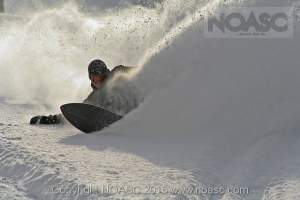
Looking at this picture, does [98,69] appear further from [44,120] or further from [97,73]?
[44,120]

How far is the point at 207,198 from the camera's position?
317cm

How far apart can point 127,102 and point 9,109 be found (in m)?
2.01

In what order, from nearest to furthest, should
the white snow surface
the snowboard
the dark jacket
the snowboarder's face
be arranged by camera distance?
the white snow surface, the snowboard, the dark jacket, the snowboarder's face

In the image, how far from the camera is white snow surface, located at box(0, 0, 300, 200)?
3398mm

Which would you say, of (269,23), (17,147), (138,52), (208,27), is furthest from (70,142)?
(138,52)

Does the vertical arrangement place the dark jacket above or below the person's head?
below

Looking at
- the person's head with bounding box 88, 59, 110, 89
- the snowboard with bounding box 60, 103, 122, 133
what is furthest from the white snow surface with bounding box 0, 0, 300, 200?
the person's head with bounding box 88, 59, 110, 89

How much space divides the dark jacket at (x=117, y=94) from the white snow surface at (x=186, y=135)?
0.17 metres

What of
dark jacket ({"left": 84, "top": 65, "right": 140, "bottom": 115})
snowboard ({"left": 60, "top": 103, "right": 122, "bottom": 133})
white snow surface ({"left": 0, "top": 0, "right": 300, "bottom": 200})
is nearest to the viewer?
white snow surface ({"left": 0, "top": 0, "right": 300, "bottom": 200})

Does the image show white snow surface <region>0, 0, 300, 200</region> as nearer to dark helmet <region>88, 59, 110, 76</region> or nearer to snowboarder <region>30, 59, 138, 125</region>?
snowboarder <region>30, 59, 138, 125</region>

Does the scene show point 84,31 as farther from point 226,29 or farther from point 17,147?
point 17,147

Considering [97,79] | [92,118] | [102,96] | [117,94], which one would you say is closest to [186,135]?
[92,118]

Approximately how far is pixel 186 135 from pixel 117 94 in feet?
4.36

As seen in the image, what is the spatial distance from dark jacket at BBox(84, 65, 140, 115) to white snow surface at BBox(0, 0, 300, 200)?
0.56ft
